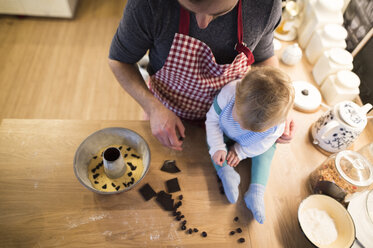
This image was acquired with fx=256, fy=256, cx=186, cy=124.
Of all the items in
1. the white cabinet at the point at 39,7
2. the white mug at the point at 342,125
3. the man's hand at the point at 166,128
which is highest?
the white mug at the point at 342,125

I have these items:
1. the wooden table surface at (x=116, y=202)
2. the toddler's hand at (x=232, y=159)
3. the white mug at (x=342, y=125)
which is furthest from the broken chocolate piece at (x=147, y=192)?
the white mug at (x=342, y=125)

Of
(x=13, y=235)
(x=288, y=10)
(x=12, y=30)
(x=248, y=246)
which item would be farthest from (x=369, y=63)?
(x=12, y=30)

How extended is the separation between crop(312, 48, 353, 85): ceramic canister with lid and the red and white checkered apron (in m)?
0.44

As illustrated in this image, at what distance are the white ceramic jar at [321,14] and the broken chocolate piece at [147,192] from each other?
1082 mm

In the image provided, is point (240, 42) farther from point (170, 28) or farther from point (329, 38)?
point (329, 38)

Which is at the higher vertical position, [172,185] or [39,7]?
[172,185]

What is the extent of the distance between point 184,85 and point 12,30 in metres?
2.19

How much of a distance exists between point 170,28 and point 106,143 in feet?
1.47

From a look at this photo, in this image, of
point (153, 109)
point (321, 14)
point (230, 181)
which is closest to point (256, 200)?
point (230, 181)

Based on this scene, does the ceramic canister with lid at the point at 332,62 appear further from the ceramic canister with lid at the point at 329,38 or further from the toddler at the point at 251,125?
the toddler at the point at 251,125

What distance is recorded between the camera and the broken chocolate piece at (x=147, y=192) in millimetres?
854

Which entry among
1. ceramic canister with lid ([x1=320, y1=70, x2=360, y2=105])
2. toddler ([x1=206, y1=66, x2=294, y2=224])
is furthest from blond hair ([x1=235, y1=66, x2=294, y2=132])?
ceramic canister with lid ([x1=320, y1=70, x2=360, y2=105])

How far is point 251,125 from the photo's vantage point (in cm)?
80

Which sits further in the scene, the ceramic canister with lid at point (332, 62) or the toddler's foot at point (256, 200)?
the ceramic canister with lid at point (332, 62)
